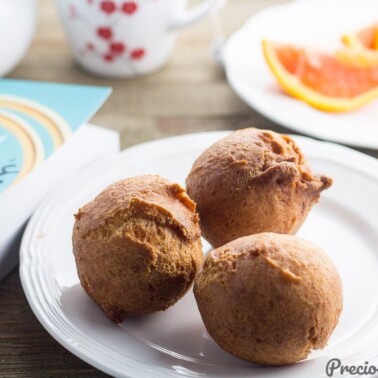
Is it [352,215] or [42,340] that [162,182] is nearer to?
[42,340]

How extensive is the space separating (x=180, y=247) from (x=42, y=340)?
0.89 feet

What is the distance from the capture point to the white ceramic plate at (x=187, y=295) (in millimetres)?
893

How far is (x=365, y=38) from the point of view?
6.20 feet

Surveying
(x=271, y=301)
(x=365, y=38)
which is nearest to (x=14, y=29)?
(x=365, y=38)

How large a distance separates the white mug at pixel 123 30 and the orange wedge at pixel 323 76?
268 mm

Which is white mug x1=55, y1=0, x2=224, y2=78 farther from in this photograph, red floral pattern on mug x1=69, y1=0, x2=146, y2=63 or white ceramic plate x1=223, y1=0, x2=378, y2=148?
white ceramic plate x1=223, y1=0, x2=378, y2=148

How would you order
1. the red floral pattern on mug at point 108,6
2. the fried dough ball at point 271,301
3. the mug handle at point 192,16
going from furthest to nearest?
the mug handle at point 192,16 → the red floral pattern on mug at point 108,6 → the fried dough ball at point 271,301

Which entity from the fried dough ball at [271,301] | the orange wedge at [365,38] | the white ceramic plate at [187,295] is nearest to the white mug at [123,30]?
the orange wedge at [365,38]

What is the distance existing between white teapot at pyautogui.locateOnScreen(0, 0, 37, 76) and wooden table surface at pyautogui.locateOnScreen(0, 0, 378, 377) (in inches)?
3.7

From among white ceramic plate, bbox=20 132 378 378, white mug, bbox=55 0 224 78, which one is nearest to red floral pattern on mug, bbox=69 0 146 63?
white mug, bbox=55 0 224 78

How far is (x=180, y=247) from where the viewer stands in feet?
3.16

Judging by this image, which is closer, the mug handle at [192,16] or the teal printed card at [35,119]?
the teal printed card at [35,119]

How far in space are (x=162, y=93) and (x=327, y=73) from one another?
456 millimetres

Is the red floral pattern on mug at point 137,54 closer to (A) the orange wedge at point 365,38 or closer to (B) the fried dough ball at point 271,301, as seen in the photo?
(A) the orange wedge at point 365,38
